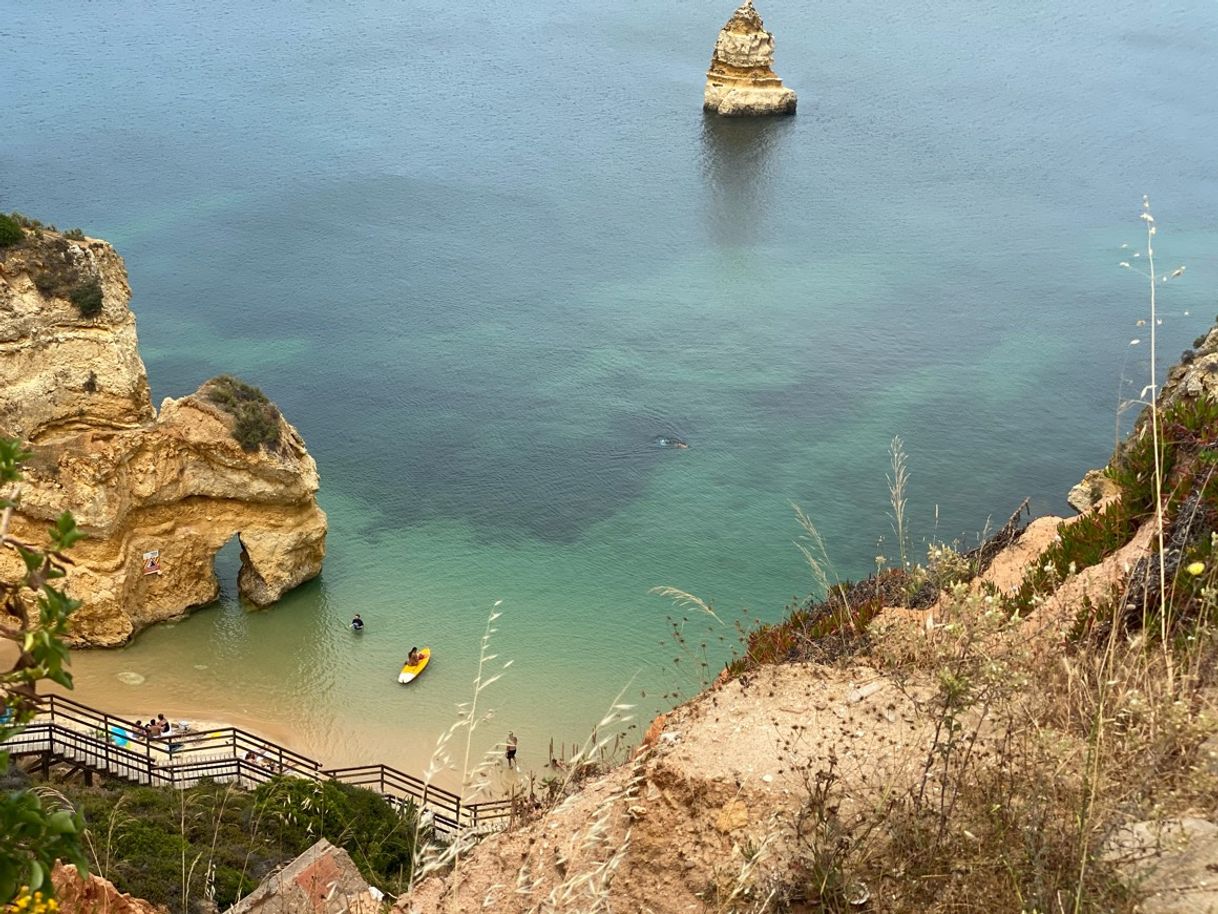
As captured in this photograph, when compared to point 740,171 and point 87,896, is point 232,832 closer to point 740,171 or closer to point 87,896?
point 87,896

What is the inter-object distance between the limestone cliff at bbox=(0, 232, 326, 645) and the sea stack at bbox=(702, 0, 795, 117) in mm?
56723

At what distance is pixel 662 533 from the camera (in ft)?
126

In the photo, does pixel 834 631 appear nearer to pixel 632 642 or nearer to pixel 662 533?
pixel 632 642

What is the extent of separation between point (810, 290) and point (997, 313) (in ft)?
26.0

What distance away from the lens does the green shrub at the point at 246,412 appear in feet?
103

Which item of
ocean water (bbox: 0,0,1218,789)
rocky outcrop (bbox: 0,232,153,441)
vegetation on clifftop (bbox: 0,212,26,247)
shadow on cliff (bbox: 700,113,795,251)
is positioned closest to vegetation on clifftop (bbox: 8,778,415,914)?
ocean water (bbox: 0,0,1218,789)

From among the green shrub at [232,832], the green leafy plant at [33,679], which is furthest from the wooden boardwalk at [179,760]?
the green leafy plant at [33,679]

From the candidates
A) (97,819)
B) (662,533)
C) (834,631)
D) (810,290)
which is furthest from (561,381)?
(834,631)

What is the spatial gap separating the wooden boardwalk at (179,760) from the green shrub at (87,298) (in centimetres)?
892

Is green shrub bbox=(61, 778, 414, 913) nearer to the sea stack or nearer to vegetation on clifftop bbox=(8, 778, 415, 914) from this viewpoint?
vegetation on clifftop bbox=(8, 778, 415, 914)

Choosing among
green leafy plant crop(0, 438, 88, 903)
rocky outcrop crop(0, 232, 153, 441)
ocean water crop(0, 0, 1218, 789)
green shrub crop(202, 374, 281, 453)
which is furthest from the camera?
ocean water crop(0, 0, 1218, 789)

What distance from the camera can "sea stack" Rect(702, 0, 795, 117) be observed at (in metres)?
82.5

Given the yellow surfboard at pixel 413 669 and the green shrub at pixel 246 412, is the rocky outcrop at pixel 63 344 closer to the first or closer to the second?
the green shrub at pixel 246 412

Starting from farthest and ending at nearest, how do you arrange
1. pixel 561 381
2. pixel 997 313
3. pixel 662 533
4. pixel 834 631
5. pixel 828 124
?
1. pixel 828 124
2. pixel 997 313
3. pixel 561 381
4. pixel 662 533
5. pixel 834 631
